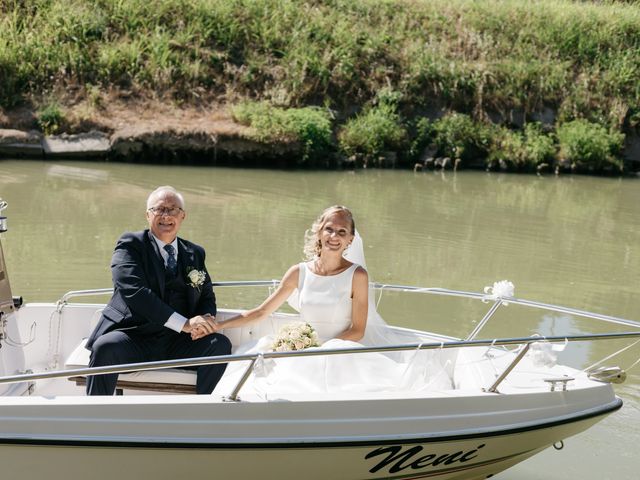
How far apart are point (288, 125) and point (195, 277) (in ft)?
46.7

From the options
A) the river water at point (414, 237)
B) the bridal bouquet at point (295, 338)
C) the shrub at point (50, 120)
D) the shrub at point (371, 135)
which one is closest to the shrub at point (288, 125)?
the shrub at point (371, 135)

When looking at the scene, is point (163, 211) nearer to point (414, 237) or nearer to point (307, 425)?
point (307, 425)

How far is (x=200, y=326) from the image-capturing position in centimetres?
477

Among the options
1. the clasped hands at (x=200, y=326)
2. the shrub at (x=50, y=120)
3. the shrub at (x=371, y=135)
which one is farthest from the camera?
the shrub at (x=371, y=135)

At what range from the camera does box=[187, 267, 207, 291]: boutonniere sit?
4.86 metres

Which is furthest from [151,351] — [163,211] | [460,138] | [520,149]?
[520,149]

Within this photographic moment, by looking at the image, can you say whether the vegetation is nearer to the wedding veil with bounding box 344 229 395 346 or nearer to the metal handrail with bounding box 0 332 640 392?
the wedding veil with bounding box 344 229 395 346

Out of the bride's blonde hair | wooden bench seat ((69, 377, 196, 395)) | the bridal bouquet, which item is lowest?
wooden bench seat ((69, 377, 196, 395))

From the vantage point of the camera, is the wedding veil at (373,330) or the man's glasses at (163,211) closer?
the man's glasses at (163,211)

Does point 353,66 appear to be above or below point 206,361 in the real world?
above

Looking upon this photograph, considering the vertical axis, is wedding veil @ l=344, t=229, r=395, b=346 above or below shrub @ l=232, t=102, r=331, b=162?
below

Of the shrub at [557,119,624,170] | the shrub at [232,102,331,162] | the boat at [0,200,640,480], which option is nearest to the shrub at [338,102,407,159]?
the shrub at [232,102,331,162]

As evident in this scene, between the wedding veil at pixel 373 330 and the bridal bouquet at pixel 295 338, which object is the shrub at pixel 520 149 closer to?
the wedding veil at pixel 373 330

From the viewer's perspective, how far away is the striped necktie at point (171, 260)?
4891 mm
